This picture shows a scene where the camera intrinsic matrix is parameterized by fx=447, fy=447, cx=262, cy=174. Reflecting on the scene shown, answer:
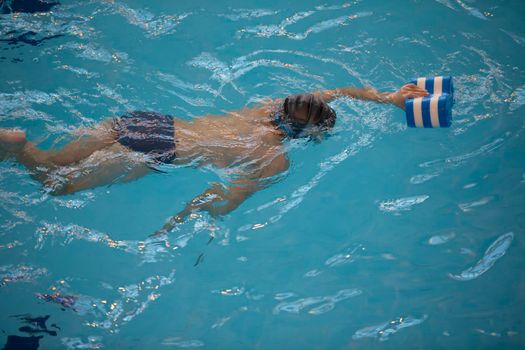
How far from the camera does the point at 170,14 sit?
6.85 meters

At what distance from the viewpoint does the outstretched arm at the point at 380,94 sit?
475 cm

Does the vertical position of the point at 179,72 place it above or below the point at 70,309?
above

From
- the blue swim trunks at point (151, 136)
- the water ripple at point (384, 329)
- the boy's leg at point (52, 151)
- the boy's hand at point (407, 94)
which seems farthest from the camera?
the water ripple at point (384, 329)

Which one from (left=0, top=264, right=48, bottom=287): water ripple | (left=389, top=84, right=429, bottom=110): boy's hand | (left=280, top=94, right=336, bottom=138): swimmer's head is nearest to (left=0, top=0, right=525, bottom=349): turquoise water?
(left=0, top=264, right=48, bottom=287): water ripple

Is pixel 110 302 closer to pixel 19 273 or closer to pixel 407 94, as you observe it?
pixel 19 273

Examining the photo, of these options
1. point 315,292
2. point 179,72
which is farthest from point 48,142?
point 315,292

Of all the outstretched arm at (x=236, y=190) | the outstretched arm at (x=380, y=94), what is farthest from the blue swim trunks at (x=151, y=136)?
the outstretched arm at (x=380, y=94)

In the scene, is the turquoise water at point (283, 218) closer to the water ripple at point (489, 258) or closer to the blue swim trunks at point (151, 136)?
the water ripple at point (489, 258)

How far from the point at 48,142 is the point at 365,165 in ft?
12.9

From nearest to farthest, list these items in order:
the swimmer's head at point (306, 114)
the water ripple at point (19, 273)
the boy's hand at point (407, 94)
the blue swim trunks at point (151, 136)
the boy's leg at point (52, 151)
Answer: the swimmer's head at point (306, 114)
the boy's leg at point (52, 151)
the blue swim trunks at point (151, 136)
the boy's hand at point (407, 94)
the water ripple at point (19, 273)

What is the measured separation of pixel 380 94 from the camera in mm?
5008

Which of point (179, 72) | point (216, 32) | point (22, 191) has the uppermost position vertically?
point (216, 32)

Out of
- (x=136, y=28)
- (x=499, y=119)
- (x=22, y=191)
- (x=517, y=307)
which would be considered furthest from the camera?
(x=136, y=28)

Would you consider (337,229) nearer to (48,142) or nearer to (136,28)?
(48,142)
